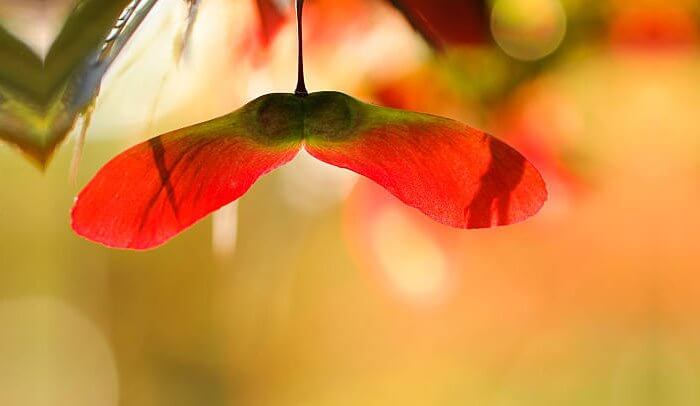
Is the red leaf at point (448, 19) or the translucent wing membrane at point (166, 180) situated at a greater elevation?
the red leaf at point (448, 19)

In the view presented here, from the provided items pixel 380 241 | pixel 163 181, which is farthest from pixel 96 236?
pixel 380 241

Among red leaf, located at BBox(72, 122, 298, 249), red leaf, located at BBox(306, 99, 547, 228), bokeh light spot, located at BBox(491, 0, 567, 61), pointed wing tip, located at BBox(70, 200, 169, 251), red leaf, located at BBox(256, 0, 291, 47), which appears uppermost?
bokeh light spot, located at BBox(491, 0, 567, 61)

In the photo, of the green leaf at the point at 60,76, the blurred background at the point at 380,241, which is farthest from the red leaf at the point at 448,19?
the green leaf at the point at 60,76

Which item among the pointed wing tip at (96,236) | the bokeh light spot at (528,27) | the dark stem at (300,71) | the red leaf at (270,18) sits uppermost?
the bokeh light spot at (528,27)

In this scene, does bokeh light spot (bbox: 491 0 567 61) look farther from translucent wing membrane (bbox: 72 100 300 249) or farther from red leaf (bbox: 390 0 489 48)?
translucent wing membrane (bbox: 72 100 300 249)

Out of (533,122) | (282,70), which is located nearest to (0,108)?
(282,70)

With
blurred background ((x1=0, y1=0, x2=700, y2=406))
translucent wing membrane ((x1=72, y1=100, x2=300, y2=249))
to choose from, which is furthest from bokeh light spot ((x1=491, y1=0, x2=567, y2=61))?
translucent wing membrane ((x1=72, y1=100, x2=300, y2=249))

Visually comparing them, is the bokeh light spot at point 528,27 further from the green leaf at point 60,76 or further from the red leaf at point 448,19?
the green leaf at point 60,76
